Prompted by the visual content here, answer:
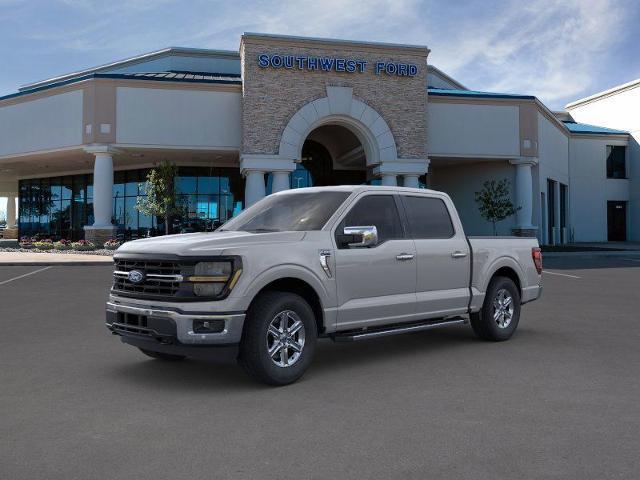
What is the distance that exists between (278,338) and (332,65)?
25.9 metres

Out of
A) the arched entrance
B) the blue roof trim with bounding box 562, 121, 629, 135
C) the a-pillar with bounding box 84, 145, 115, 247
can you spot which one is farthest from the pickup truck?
the blue roof trim with bounding box 562, 121, 629, 135

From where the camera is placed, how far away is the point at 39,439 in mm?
4426

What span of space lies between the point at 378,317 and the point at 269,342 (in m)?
1.43

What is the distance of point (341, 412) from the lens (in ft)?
16.8

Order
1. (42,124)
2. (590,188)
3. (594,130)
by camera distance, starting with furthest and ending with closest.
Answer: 1. (594,130)
2. (590,188)
3. (42,124)

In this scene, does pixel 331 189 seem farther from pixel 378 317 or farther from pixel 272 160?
pixel 272 160

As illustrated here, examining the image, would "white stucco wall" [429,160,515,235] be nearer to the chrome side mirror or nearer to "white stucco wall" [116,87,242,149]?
"white stucco wall" [116,87,242,149]

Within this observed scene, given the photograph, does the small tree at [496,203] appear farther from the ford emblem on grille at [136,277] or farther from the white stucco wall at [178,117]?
the ford emblem on grille at [136,277]

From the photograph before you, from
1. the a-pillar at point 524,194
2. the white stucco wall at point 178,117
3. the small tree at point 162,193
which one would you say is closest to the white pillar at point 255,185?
the white stucco wall at point 178,117

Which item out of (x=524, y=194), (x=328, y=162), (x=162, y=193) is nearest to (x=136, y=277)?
(x=162, y=193)

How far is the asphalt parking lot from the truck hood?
4.23 feet

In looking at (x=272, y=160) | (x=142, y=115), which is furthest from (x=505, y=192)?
(x=142, y=115)

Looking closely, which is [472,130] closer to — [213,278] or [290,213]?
[290,213]

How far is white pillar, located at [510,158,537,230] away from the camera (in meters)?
34.2
